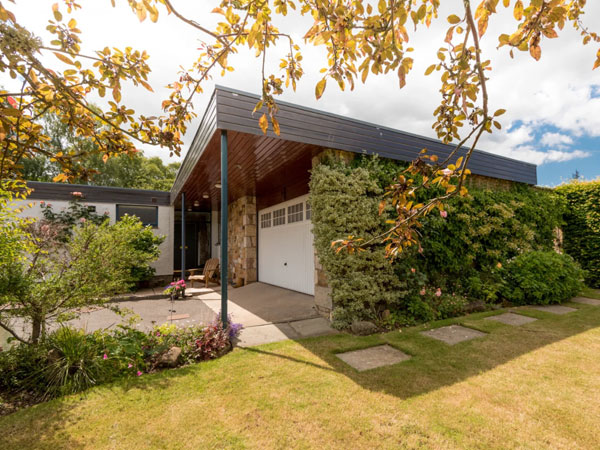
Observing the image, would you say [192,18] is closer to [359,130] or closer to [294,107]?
[294,107]

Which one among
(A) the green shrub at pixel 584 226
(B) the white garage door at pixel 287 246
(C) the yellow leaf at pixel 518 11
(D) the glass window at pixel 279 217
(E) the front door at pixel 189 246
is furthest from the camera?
(E) the front door at pixel 189 246

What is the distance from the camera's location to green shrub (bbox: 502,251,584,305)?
5.69 meters

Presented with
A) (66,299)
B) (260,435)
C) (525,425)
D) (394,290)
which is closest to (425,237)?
(394,290)

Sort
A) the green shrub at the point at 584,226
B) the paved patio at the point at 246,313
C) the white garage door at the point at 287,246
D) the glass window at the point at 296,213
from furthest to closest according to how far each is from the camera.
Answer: the green shrub at the point at 584,226 < the glass window at the point at 296,213 < the white garage door at the point at 287,246 < the paved patio at the point at 246,313

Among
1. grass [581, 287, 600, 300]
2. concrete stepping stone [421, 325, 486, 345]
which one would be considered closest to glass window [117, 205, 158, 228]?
concrete stepping stone [421, 325, 486, 345]

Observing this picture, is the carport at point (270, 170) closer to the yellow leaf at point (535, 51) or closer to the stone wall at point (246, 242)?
the stone wall at point (246, 242)

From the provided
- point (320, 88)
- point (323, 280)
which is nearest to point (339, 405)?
point (320, 88)

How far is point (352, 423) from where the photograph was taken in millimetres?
2213

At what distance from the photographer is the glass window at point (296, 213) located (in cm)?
724

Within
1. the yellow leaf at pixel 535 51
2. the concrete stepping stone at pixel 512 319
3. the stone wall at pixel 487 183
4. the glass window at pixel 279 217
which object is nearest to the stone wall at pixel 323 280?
the concrete stepping stone at pixel 512 319

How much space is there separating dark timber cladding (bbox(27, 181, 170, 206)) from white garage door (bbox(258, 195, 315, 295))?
432 centimetres

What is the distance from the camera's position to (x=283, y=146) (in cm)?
476

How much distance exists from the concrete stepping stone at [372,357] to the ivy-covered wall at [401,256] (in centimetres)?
86

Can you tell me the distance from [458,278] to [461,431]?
4421 millimetres
